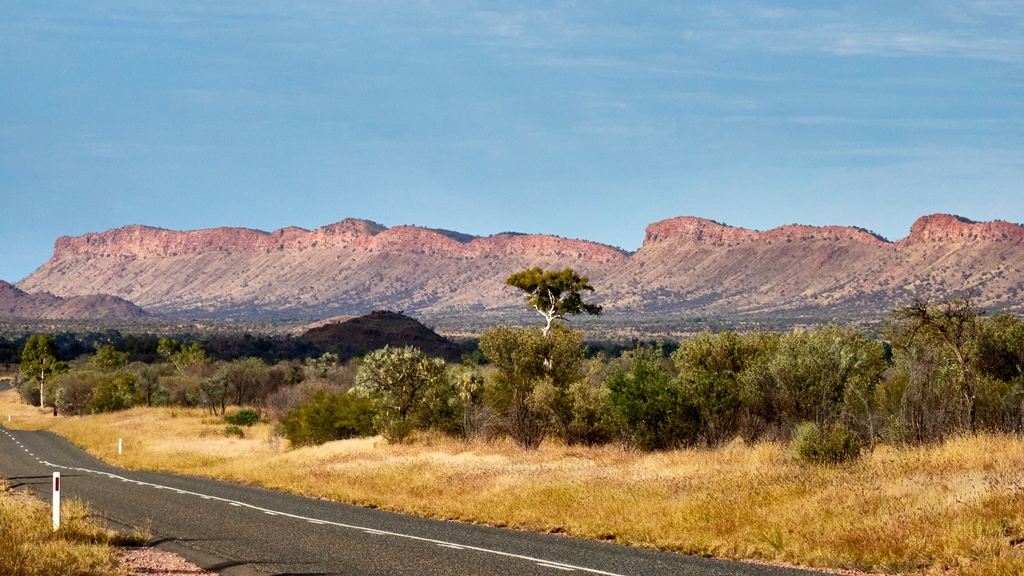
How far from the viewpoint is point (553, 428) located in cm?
3259

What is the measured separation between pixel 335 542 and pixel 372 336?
121786mm

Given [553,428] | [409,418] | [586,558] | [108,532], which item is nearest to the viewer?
[586,558]

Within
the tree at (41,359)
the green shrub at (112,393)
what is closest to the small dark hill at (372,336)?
the tree at (41,359)

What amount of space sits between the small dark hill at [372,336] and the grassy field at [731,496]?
9207 centimetres

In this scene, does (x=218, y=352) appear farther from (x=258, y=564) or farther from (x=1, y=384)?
(x=258, y=564)

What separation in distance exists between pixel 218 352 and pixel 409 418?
3500 inches

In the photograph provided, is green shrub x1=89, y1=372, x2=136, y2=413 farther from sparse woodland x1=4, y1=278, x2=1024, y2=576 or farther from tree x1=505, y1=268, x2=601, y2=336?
tree x1=505, y1=268, x2=601, y2=336

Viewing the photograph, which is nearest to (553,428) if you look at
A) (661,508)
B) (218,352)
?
(661,508)

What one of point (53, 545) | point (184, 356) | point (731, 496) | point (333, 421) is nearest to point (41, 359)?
point (184, 356)

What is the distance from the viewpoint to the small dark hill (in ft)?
410

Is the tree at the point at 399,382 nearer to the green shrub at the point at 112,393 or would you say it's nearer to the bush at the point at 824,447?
the bush at the point at 824,447

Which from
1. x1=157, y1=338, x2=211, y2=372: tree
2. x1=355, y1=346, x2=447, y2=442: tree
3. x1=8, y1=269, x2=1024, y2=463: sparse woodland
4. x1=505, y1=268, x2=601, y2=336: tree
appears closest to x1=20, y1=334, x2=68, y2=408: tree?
x1=157, y1=338, x2=211, y2=372: tree

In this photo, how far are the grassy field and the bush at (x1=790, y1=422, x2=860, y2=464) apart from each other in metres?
0.38

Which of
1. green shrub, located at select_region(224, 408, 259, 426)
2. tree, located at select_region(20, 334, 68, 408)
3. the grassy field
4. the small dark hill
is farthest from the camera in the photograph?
A: the small dark hill
